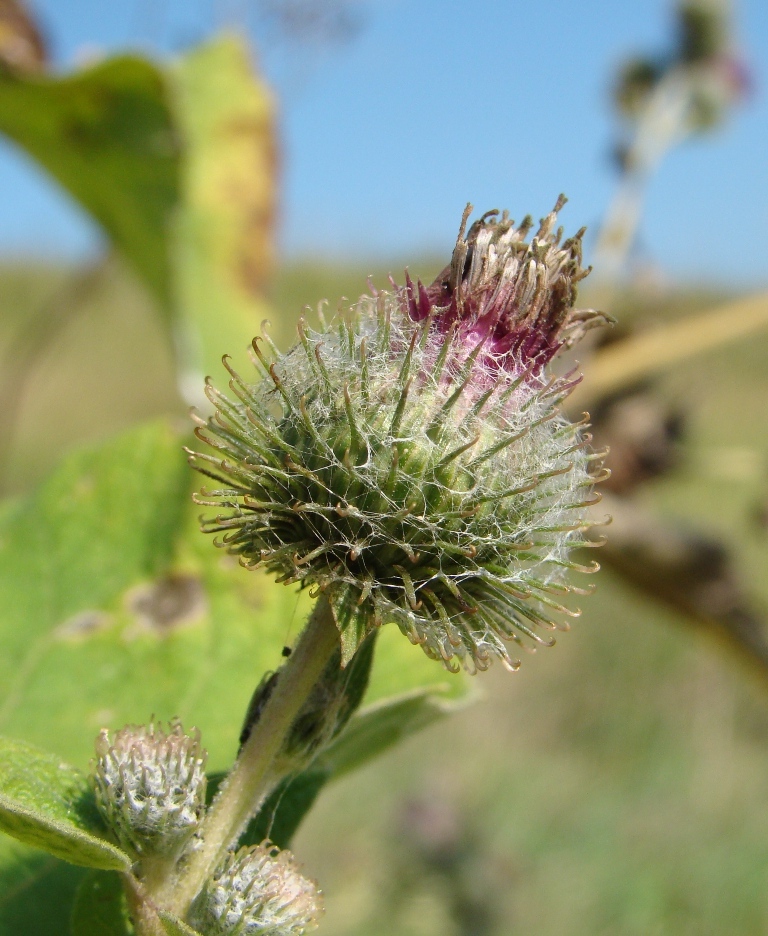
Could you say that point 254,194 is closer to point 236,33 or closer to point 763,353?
point 236,33

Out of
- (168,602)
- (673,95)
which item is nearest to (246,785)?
(168,602)

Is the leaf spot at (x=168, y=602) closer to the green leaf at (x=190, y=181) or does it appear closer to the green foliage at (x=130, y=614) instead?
the green foliage at (x=130, y=614)

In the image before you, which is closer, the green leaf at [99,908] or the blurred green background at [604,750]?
the green leaf at [99,908]

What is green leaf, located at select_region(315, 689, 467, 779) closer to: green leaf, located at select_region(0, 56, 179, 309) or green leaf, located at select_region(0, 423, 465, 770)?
green leaf, located at select_region(0, 423, 465, 770)

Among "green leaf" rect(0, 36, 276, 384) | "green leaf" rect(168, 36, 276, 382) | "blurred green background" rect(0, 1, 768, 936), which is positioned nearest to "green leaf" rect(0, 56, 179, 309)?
"green leaf" rect(0, 36, 276, 384)

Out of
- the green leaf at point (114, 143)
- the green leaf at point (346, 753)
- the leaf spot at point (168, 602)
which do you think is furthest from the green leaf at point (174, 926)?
the green leaf at point (114, 143)

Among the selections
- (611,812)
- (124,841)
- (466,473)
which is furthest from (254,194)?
(611,812)
